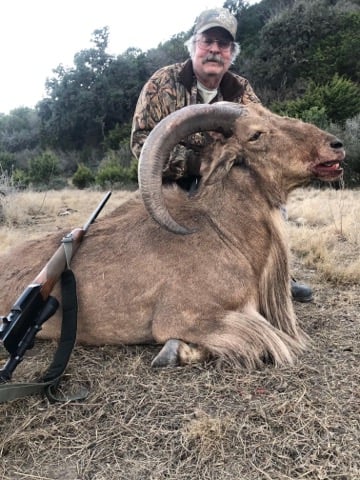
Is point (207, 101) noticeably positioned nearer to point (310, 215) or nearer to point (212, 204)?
point (212, 204)

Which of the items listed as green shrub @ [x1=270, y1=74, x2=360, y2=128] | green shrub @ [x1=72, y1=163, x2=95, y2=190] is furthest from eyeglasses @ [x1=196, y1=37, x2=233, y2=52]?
green shrub @ [x1=72, y1=163, x2=95, y2=190]

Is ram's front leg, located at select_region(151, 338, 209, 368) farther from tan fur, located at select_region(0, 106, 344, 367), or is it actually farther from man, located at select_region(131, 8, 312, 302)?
man, located at select_region(131, 8, 312, 302)

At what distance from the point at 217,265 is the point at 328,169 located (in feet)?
3.24

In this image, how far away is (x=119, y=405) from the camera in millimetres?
2537

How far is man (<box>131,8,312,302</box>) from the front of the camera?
4.14 metres

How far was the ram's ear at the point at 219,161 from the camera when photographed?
3.40 meters

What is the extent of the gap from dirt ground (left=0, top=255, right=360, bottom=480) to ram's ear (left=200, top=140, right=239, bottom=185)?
1331 millimetres

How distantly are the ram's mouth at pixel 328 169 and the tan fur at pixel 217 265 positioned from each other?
35mm

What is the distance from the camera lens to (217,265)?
317 cm

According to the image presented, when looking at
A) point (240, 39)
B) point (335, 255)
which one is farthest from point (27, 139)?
point (335, 255)

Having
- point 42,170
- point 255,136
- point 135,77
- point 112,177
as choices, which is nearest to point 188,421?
point 255,136

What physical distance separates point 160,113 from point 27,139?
3715cm

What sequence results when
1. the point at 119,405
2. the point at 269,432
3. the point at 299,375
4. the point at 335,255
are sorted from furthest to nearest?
1. the point at 335,255
2. the point at 299,375
3. the point at 119,405
4. the point at 269,432

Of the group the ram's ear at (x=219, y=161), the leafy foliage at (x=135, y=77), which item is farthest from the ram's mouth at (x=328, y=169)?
the leafy foliage at (x=135, y=77)
